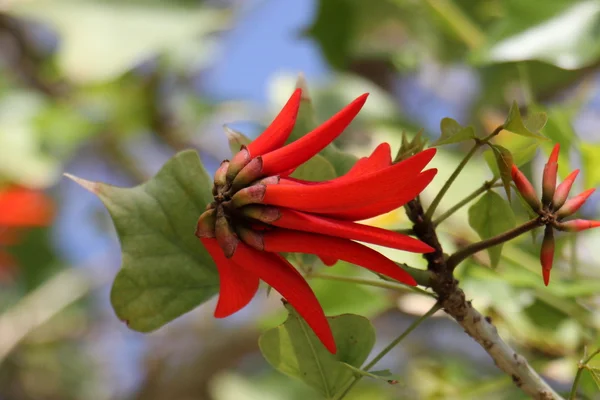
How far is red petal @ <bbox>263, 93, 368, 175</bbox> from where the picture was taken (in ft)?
0.85

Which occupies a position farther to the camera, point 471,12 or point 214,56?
point 214,56

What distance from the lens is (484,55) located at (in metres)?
0.55

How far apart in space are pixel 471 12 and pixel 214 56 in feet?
1.95

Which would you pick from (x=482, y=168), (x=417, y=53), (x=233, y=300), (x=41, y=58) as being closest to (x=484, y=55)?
(x=482, y=168)

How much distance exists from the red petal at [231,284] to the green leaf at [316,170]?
0.07 metres

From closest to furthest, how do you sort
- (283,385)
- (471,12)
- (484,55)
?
(484,55) < (471,12) < (283,385)

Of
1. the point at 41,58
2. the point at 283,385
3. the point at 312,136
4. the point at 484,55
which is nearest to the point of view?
the point at 312,136

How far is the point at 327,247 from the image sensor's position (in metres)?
0.25

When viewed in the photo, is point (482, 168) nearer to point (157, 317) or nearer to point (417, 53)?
point (417, 53)

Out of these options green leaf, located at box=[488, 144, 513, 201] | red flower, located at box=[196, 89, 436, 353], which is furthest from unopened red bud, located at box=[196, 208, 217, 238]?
green leaf, located at box=[488, 144, 513, 201]

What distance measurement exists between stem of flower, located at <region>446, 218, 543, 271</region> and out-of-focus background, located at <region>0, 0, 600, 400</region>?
165 mm

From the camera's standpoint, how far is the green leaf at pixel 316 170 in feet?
1.07

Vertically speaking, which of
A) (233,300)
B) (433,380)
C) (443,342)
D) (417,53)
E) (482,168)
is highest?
(417,53)

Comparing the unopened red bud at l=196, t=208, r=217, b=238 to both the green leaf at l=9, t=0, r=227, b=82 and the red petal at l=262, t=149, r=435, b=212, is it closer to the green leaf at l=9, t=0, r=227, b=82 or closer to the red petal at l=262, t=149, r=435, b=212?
the red petal at l=262, t=149, r=435, b=212
